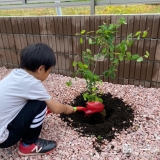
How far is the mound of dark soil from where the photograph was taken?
5.50 feet

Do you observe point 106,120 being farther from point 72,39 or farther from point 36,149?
point 72,39

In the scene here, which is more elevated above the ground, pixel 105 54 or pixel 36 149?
pixel 105 54

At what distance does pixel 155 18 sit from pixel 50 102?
4.52 feet

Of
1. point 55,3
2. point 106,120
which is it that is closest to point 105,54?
point 106,120

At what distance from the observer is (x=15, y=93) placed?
1.34 meters

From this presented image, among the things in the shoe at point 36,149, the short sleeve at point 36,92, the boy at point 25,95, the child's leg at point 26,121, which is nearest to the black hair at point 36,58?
the boy at point 25,95

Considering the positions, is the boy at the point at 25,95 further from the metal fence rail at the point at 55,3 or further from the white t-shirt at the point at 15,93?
the metal fence rail at the point at 55,3

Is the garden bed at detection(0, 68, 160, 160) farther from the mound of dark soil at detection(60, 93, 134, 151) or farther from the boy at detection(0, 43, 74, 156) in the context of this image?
the boy at detection(0, 43, 74, 156)

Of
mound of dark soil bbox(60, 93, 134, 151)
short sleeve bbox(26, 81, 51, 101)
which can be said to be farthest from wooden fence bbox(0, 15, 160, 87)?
short sleeve bbox(26, 81, 51, 101)

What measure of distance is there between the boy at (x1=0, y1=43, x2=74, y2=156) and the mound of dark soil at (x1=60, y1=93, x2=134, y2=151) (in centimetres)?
46

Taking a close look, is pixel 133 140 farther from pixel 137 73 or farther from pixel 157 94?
pixel 137 73

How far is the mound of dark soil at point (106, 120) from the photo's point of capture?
168 centimetres

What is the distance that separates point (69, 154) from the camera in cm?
151

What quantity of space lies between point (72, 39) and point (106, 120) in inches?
45.4
